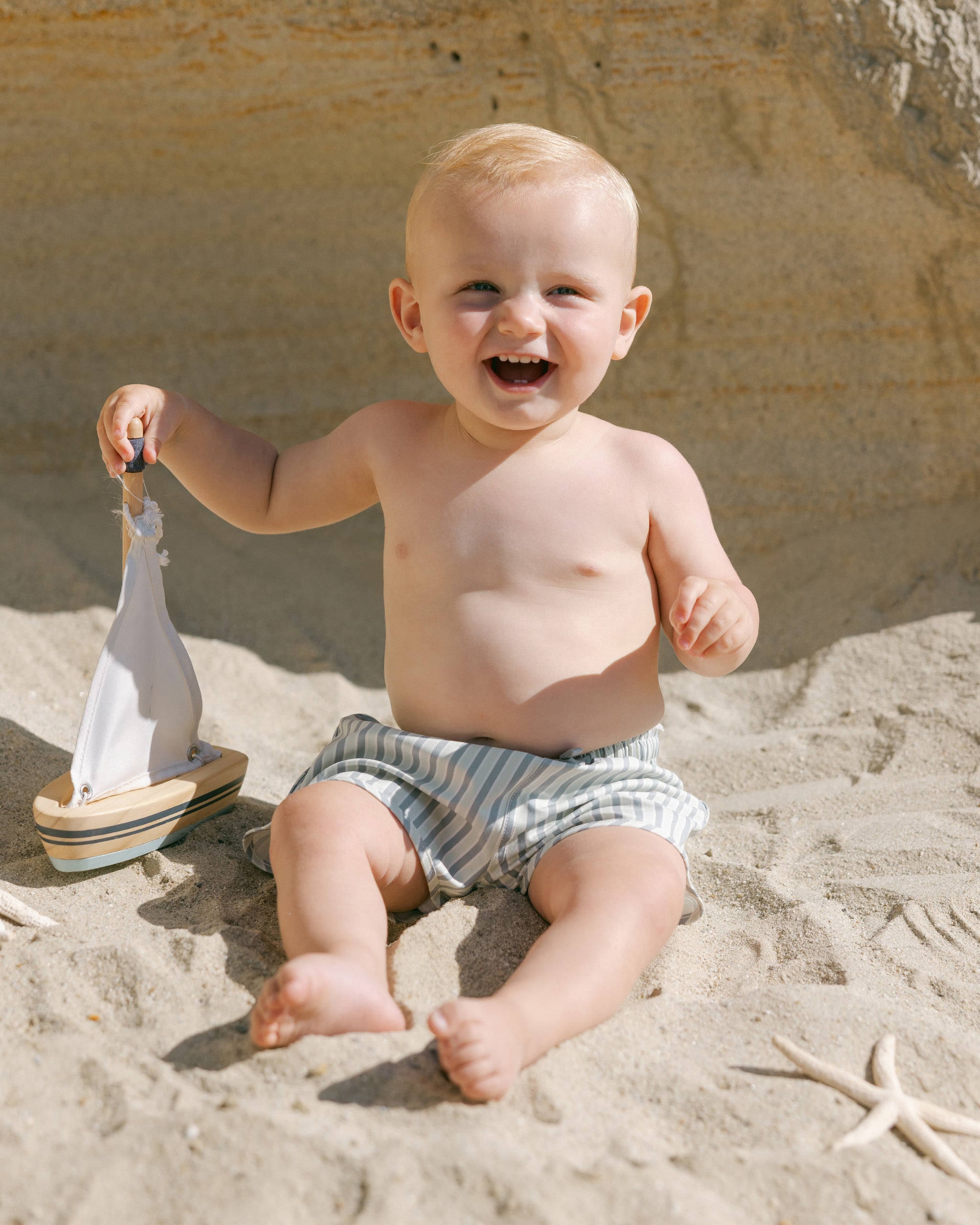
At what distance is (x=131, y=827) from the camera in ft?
6.08

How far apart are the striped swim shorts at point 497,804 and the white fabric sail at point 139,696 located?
0.83ft

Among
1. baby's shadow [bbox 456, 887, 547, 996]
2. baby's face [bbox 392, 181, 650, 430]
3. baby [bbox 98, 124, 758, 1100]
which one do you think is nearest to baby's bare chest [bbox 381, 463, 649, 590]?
baby [bbox 98, 124, 758, 1100]

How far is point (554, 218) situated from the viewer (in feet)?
5.66

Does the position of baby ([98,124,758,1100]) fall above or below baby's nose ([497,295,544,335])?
below

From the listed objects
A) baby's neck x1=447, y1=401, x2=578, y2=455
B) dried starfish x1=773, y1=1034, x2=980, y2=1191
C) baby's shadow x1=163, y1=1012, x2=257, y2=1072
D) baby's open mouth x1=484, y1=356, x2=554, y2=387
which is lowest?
baby's shadow x1=163, y1=1012, x2=257, y2=1072

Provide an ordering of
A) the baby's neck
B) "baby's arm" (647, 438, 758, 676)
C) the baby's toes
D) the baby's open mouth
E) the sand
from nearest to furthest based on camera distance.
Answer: the sand
the baby's toes
"baby's arm" (647, 438, 758, 676)
the baby's open mouth
the baby's neck

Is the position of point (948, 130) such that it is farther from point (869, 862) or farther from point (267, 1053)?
point (267, 1053)

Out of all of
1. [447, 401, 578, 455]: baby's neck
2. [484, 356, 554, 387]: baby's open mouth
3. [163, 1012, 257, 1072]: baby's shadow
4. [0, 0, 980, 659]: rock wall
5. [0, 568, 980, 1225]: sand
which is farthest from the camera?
[0, 0, 980, 659]: rock wall

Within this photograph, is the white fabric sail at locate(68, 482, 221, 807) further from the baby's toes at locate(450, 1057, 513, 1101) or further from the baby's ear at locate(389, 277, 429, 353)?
the baby's toes at locate(450, 1057, 513, 1101)

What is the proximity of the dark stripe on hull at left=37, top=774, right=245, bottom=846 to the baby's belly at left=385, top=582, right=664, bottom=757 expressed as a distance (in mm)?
434

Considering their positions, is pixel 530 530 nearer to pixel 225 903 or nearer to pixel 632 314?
pixel 632 314

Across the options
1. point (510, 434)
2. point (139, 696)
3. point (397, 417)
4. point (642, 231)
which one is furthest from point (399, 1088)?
point (642, 231)

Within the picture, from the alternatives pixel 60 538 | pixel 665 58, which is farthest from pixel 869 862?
pixel 60 538

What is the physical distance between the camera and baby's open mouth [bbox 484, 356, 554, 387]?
70.6 inches
